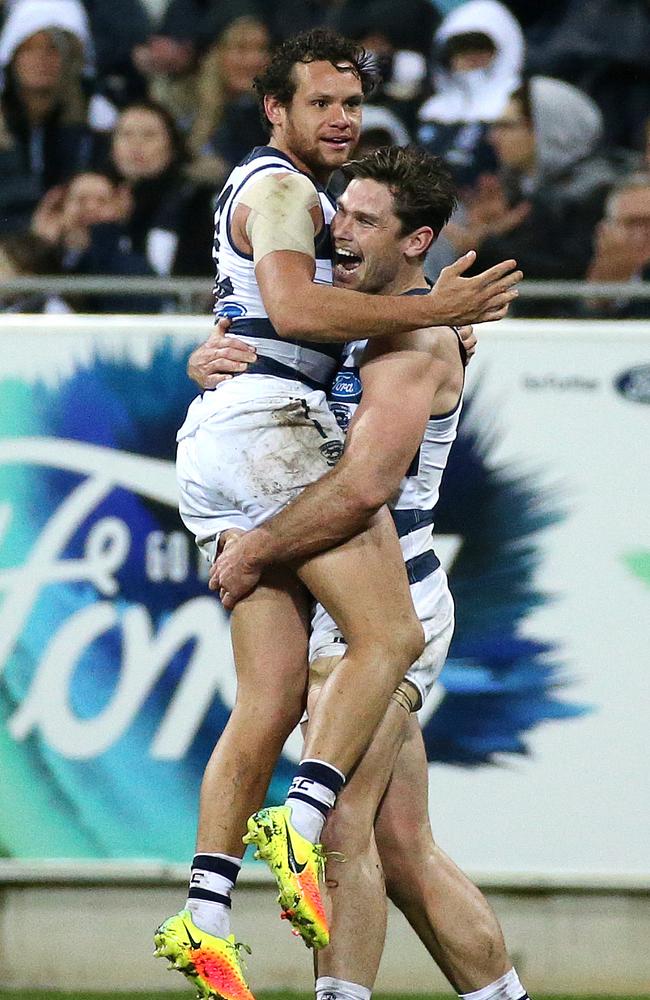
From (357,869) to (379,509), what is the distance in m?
0.91

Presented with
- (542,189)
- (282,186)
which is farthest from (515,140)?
(282,186)

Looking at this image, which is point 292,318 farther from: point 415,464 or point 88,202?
point 88,202

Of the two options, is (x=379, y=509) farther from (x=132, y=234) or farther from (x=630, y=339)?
(x=132, y=234)

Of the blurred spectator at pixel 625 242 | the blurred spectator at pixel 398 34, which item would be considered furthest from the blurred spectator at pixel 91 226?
the blurred spectator at pixel 625 242

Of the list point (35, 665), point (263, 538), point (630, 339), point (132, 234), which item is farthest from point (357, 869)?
point (132, 234)

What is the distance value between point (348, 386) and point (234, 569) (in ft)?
1.87

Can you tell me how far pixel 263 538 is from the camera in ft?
13.3

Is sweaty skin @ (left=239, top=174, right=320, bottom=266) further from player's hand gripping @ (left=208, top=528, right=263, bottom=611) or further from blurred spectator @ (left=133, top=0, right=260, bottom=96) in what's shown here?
blurred spectator @ (left=133, top=0, right=260, bottom=96)

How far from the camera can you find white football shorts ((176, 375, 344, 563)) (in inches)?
161

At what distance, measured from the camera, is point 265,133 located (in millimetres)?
7656

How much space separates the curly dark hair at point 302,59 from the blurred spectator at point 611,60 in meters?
4.09

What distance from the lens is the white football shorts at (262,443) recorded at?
4.08 m

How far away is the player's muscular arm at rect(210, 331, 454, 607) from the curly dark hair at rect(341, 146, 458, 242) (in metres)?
0.30

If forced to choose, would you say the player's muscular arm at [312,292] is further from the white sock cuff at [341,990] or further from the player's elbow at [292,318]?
the white sock cuff at [341,990]
